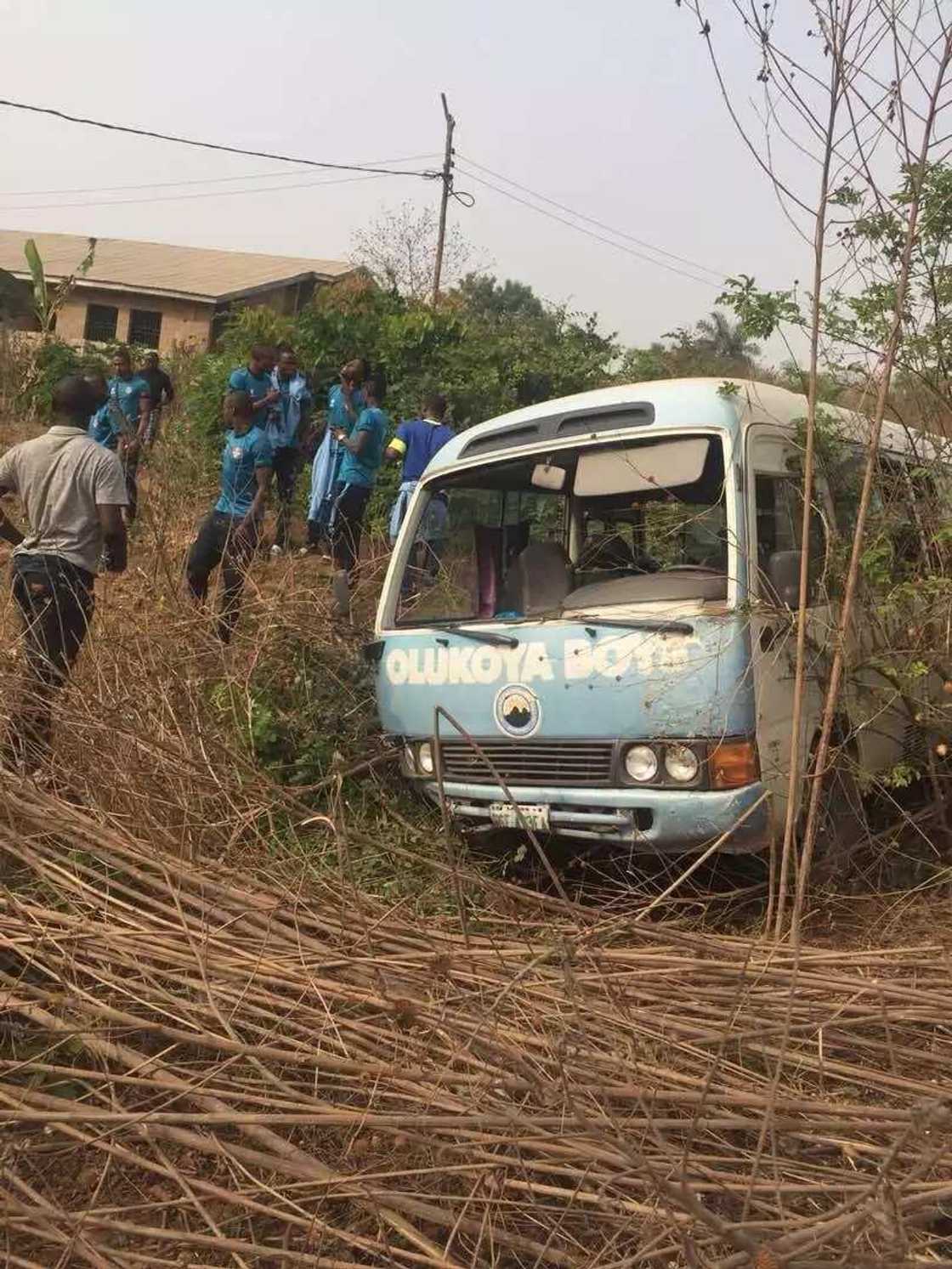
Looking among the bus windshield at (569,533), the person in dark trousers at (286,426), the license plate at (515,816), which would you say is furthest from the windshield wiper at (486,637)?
the person in dark trousers at (286,426)

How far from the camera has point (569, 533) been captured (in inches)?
217

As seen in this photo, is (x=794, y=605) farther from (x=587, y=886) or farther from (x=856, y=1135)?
(x=856, y=1135)

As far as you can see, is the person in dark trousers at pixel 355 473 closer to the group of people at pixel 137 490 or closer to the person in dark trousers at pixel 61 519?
the group of people at pixel 137 490

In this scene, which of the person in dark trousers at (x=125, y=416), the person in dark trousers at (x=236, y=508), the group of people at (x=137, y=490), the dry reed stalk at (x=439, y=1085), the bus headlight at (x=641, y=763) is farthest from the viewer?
the person in dark trousers at (x=125, y=416)

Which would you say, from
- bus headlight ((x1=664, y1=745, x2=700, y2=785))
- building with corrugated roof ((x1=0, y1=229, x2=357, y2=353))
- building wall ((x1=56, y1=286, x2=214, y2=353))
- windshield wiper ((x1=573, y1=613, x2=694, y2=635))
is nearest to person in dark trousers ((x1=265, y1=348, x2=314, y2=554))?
windshield wiper ((x1=573, y1=613, x2=694, y2=635))

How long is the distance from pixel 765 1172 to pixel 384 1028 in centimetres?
105

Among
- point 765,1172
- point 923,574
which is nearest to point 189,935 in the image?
point 765,1172

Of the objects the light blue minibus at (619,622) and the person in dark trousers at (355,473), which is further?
the person in dark trousers at (355,473)

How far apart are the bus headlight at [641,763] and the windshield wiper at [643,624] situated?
1.38ft

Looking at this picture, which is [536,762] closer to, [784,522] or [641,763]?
[641,763]

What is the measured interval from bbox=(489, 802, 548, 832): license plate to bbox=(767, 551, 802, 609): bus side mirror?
115 centimetres

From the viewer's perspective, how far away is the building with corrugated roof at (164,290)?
26500 mm

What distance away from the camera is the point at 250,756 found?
5.11m

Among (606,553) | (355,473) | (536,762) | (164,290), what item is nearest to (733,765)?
(536,762)
